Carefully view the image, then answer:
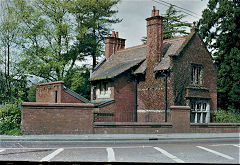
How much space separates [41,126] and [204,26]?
70.8 feet

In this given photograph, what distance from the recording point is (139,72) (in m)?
27.4

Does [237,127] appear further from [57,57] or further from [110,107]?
[57,57]

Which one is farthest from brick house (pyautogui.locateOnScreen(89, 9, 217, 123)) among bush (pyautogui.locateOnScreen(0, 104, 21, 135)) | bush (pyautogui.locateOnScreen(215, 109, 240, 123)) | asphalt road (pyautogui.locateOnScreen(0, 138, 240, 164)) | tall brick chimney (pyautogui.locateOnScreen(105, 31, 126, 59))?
asphalt road (pyautogui.locateOnScreen(0, 138, 240, 164))

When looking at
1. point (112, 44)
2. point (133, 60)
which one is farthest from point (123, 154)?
point (112, 44)

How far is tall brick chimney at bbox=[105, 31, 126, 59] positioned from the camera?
119ft

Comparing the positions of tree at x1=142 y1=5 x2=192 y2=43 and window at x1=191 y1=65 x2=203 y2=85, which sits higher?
tree at x1=142 y1=5 x2=192 y2=43

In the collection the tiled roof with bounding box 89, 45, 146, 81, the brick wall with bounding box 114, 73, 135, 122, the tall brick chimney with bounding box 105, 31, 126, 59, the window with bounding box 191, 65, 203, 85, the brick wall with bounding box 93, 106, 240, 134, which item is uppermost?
the tall brick chimney with bounding box 105, 31, 126, 59

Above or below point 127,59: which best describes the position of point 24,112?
below

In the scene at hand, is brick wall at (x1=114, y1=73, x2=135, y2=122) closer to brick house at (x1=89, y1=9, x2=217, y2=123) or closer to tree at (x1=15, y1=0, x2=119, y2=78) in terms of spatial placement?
brick house at (x1=89, y1=9, x2=217, y2=123)

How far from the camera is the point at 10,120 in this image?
18547 mm

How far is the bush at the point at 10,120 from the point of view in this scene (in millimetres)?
17767

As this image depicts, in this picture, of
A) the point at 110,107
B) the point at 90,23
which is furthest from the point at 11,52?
the point at 110,107

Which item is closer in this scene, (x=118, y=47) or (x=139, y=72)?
(x=139, y=72)

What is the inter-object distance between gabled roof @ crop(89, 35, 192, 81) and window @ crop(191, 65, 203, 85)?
2.43 meters
